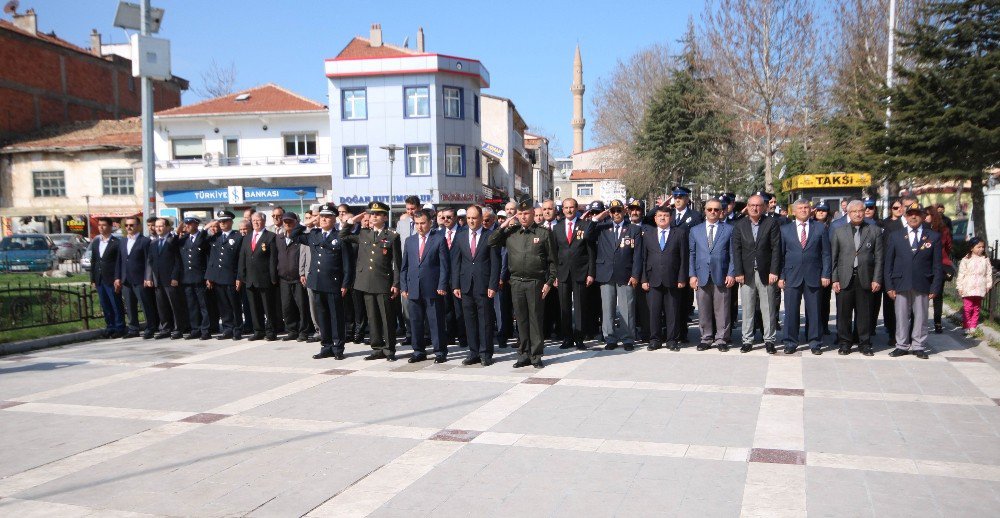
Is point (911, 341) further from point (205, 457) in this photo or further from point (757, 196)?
point (205, 457)

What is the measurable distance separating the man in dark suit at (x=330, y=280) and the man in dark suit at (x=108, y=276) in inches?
165

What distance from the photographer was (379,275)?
9.36 m

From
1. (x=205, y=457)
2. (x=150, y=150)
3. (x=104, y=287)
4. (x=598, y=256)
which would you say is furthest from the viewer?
(x=150, y=150)

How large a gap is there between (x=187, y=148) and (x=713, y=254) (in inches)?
1426

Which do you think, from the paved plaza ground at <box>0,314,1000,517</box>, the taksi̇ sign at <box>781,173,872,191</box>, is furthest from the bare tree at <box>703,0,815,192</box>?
the paved plaza ground at <box>0,314,1000,517</box>

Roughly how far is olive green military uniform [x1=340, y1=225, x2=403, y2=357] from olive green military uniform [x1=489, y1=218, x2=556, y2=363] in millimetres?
1425

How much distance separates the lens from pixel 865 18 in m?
28.0

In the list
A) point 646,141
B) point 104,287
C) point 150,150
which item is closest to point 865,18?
point 646,141

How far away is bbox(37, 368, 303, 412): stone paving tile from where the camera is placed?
7324mm

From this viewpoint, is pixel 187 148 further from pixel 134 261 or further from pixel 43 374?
pixel 43 374

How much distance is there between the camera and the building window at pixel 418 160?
36719 mm

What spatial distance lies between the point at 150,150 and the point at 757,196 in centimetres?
1128

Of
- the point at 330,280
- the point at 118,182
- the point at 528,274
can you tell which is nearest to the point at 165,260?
the point at 330,280

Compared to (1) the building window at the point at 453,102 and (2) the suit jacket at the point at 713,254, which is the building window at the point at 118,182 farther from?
(2) the suit jacket at the point at 713,254
